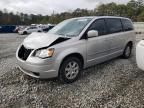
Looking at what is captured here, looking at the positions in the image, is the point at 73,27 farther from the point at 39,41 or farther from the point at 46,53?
the point at 46,53

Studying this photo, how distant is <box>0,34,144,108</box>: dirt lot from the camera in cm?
333

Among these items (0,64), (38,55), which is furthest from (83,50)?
(0,64)

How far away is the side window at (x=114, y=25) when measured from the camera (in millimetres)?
5339

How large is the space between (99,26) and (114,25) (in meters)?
0.87

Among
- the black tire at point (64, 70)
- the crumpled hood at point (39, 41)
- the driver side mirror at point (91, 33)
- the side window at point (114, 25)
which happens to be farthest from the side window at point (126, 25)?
the crumpled hood at point (39, 41)

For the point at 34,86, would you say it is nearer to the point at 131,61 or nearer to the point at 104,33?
the point at 104,33

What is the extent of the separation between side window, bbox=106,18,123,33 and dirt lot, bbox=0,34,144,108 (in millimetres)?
1273

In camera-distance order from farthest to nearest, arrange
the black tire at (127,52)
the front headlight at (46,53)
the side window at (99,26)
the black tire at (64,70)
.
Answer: the black tire at (127,52) < the side window at (99,26) < the black tire at (64,70) < the front headlight at (46,53)

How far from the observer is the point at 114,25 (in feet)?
18.4

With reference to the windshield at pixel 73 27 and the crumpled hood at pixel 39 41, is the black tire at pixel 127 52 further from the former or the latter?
the crumpled hood at pixel 39 41

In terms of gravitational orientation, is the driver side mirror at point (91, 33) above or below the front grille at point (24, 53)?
above

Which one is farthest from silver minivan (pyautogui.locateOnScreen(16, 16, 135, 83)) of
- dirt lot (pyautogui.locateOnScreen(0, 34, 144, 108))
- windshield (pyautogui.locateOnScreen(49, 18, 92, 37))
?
dirt lot (pyautogui.locateOnScreen(0, 34, 144, 108))

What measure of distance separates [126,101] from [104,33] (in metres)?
2.26

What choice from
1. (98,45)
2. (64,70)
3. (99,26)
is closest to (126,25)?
(99,26)
